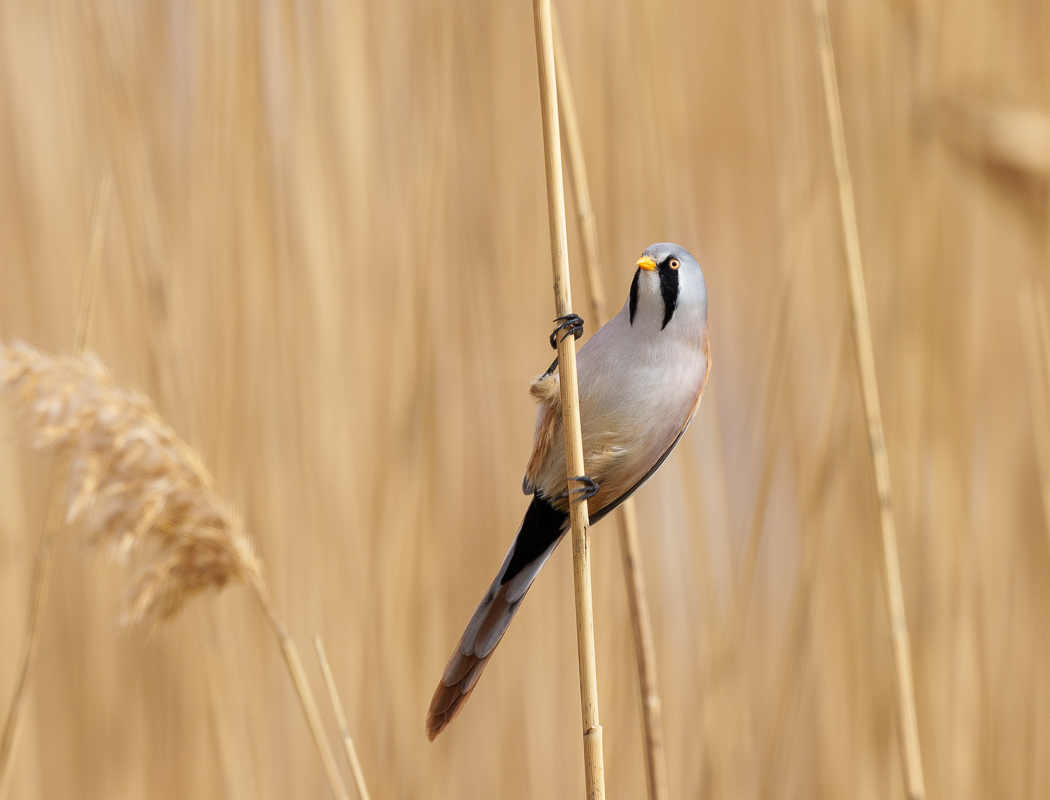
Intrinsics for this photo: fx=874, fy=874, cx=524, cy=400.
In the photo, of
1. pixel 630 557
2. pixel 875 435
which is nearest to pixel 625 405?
pixel 630 557

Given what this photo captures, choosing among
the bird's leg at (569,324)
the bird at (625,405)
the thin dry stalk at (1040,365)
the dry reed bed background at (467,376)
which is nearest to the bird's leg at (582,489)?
the bird at (625,405)

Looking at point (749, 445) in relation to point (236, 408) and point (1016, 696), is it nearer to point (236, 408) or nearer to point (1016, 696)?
point (1016, 696)

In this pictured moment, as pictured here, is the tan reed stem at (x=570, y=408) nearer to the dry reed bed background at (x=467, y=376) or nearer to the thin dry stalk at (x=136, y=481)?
the thin dry stalk at (x=136, y=481)

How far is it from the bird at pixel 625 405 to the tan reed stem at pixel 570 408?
2.3 inches

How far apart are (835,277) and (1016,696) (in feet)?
2.47

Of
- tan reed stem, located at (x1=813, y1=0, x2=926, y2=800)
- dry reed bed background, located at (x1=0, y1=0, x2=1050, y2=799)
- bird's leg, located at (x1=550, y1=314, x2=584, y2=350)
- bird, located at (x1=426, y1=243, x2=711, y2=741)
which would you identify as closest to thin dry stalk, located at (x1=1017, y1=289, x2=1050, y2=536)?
dry reed bed background, located at (x1=0, y1=0, x2=1050, y2=799)

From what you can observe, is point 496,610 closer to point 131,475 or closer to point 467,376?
point 131,475

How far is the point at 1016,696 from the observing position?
1431 mm

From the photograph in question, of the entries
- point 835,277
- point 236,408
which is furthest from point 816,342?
point 236,408

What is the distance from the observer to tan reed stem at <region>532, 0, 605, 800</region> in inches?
26.0

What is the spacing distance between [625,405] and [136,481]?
0.48m

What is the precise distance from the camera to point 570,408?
693mm

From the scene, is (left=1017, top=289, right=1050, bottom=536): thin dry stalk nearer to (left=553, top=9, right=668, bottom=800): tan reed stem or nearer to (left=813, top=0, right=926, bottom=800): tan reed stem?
(left=813, top=0, right=926, bottom=800): tan reed stem

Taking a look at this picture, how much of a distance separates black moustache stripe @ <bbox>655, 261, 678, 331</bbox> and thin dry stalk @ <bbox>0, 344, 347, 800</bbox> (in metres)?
0.46
